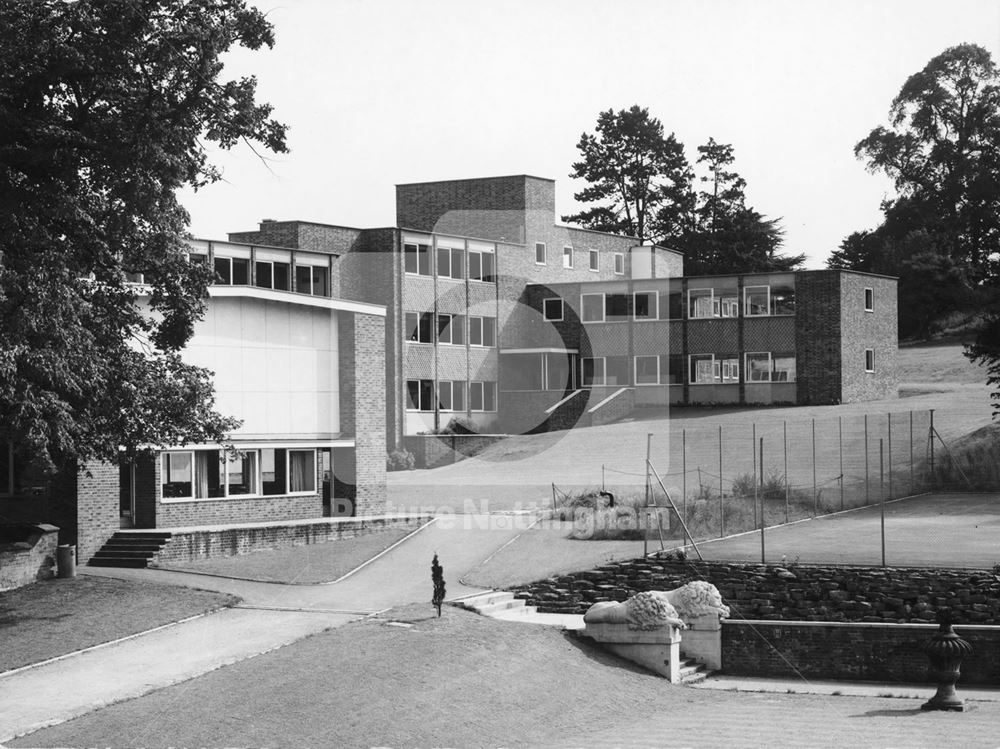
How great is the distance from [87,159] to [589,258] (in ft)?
171

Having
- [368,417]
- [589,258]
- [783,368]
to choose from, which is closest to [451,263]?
[589,258]

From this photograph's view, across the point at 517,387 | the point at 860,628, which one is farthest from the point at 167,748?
the point at 517,387

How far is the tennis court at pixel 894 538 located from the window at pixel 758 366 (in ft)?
70.7

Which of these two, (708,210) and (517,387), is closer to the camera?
(517,387)

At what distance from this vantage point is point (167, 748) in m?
16.5

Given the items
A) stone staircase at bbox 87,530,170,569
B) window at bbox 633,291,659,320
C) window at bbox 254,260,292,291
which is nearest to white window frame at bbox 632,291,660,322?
window at bbox 633,291,659,320

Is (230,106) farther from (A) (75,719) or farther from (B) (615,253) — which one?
(B) (615,253)

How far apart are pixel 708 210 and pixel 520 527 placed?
65403mm

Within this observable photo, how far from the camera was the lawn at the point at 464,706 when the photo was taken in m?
17.4

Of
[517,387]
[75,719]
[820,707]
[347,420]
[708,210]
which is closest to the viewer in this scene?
[75,719]

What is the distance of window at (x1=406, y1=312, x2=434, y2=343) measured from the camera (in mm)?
58781

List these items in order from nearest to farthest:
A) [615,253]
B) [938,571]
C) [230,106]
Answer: [230,106]
[938,571]
[615,253]

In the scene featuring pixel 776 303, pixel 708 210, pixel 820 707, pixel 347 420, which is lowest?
pixel 820 707

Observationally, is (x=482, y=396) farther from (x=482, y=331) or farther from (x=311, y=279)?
(x=311, y=279)
